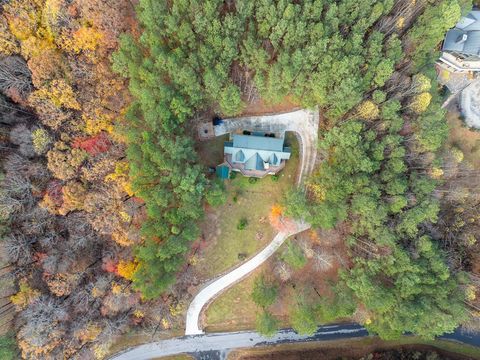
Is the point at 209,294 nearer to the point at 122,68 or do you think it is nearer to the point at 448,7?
the point at 122,68

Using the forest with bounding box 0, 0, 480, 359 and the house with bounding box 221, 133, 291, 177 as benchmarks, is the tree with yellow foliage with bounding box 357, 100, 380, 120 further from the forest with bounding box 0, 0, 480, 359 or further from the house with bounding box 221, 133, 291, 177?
the house with bounding box 221, 133, 291, 177

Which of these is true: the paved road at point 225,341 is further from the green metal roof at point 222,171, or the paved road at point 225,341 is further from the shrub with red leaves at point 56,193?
the shrub with red leaves at point 56,193

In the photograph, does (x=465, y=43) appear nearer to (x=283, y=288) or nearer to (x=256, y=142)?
(x=256, y=142)

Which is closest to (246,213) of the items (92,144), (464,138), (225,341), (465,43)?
(225,341)

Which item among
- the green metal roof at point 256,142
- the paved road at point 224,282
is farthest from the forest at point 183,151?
the green metal roof at point 256,142

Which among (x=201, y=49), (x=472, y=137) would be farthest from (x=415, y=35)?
(x=201, y=49)

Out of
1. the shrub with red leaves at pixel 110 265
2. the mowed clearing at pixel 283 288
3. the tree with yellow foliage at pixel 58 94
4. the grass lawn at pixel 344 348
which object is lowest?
the grass lawn at pixel 344 348

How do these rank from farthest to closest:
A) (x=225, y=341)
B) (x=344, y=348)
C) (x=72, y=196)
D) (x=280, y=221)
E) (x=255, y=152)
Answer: (x=344, y=348) → (x=225, y=341) → (x=280, y=221) → (x=255, y=152) → (x=72, y=196)
